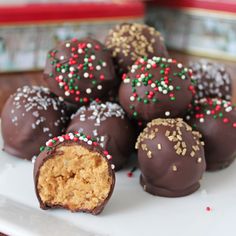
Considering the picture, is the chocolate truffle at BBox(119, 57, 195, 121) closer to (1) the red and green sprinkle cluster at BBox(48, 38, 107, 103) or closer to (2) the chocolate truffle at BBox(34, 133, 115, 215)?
(1) the red and green sprinkle cluster at BBox(48, 38, 107, 103)

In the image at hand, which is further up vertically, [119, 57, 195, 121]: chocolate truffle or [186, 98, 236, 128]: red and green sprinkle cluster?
[119, 57, 195, 121]: chocolate truffle

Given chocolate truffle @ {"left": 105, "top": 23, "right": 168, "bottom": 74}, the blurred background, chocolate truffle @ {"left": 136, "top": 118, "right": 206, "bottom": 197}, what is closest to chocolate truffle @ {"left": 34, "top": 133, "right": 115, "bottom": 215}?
chocolate truffle @ {"left": 136, "top": 118, "right": 206, "bottom": 197}

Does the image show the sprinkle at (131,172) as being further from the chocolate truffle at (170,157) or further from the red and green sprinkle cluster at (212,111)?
the red and green sprinkle cluster at (212,111)

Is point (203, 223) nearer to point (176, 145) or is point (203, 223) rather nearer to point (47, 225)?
point (176, 145)

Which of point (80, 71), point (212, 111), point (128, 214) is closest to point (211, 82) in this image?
point (212, 111)

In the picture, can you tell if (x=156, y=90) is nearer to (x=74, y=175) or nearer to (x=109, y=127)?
(x=109, y=127)
